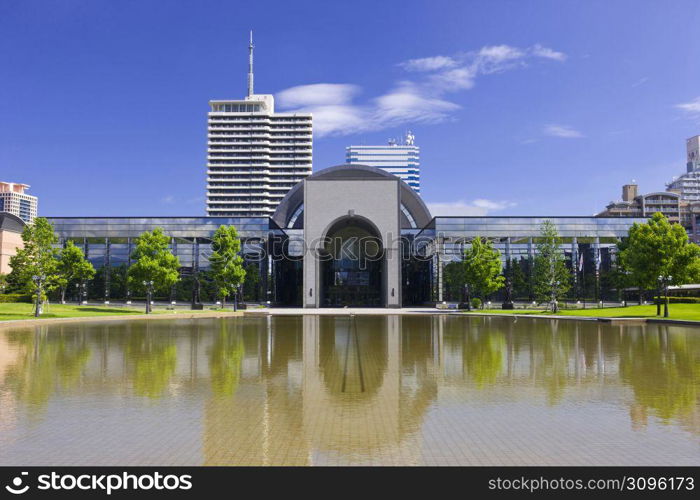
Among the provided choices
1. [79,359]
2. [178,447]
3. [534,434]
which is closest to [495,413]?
[534,434]

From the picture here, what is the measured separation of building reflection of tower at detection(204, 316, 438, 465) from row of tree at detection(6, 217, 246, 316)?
111 ft

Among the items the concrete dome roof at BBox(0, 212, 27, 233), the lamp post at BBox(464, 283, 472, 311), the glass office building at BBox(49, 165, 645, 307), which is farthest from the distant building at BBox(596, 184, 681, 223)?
the concrete dome roof at BBox(0, 212, 27, 233)

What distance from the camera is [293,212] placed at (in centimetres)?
8088

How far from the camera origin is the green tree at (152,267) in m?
51.4

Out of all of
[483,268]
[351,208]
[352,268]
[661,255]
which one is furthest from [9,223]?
[661,255]

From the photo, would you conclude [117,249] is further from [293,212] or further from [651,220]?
[651,220]

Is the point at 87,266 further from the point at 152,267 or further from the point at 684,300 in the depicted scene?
the point at 684,300

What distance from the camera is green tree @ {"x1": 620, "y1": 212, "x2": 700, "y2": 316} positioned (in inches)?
1722

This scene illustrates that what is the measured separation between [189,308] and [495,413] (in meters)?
59.9

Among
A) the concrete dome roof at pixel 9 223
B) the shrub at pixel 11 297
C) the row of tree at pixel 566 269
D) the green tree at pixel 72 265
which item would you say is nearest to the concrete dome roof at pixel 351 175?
the row of tree at pixel 566 269

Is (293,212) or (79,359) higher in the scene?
(293,212)

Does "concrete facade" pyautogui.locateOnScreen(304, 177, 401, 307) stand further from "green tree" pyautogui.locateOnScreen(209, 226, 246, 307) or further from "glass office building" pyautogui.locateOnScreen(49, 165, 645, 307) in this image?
"green tree" pyautogui.locateOnScreen(209, 226, 246, 307)

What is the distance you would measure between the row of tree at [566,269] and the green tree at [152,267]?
31.2m

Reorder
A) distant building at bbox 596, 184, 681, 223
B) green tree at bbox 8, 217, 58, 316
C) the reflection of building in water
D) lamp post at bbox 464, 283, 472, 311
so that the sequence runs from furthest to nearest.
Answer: distant building at bbox 596, 184, 681, 223 → lamp post at bbox 464, 283, 472, 311 → green tree at bbox 8, 217, 58, 316 → the reflection of building in water
